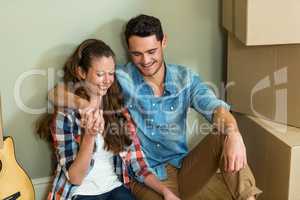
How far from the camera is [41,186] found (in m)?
1.73

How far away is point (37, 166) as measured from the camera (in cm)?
173

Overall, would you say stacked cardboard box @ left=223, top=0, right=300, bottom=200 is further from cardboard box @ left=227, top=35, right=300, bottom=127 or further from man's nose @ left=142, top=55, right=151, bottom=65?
man's nose @ left=142, top=55, right=151, bottom=65

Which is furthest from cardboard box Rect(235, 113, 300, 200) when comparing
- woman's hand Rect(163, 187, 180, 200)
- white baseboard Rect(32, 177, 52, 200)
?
white baseboard Rect(32, 177, 52, 200)

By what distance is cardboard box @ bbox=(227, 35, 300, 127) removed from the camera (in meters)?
1.56

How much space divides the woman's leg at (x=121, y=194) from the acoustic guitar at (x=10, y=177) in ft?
0.99

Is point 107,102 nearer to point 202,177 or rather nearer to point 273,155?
point 202,177

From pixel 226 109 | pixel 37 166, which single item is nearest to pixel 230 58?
pixel 226 109

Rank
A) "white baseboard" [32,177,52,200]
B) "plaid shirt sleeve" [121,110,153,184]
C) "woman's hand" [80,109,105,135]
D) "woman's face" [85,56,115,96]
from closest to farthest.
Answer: "woman's hand" [80,109,105,135]
"woman's face" [85,56,115,96]
"plaid shirt sleeve" [121,110,153,184]
"white baseboard" [32,177,52,200]

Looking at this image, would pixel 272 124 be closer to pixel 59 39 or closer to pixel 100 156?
pixel 100 156

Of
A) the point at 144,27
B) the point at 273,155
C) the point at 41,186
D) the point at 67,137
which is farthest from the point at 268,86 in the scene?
the point at 41,186

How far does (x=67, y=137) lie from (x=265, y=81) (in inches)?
29.8

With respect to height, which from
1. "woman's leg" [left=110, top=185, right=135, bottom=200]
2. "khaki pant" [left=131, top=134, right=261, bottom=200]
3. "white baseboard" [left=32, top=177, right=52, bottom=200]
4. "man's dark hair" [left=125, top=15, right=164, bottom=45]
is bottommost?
"white baseboard" [left=32, top=177, right=52, bottom=200]

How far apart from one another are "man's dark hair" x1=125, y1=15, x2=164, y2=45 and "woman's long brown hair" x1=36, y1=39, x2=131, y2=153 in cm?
11

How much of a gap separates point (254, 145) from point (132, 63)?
586mm
